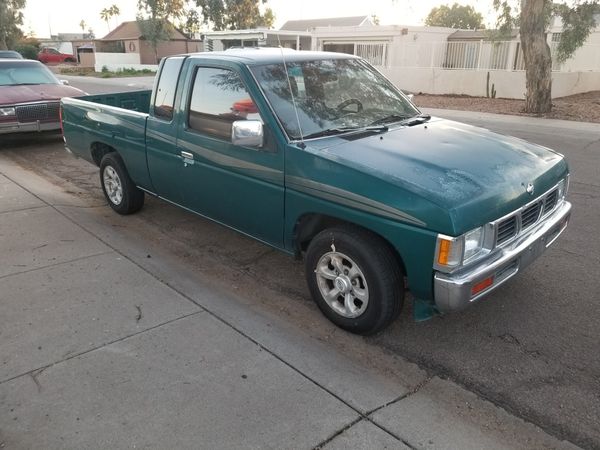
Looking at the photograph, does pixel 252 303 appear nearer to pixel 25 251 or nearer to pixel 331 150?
pixel 331 150

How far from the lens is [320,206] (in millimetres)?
3410

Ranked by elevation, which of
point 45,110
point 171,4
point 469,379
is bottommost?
point 469,379

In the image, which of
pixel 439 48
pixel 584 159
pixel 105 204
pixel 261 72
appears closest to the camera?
pixel 261 72

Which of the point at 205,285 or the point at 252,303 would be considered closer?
the point at 252,303

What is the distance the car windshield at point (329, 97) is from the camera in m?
3.74

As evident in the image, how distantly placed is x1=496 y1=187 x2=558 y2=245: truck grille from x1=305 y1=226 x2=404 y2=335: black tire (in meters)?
0.67

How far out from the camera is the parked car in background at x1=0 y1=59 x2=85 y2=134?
9.27 m

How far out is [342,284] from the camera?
11.3ft

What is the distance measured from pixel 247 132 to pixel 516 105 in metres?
15.7

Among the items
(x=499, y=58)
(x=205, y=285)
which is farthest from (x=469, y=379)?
(x=499, y=58)

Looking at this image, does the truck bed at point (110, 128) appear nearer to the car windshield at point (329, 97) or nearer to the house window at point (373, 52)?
the car windshield at point (329, 97)

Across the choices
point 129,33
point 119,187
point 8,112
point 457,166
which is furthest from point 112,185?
point 129,33

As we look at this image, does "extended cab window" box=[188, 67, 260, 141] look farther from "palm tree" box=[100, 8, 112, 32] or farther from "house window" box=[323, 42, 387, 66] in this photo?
"palm tree" box=[100, 8, 112, 32]

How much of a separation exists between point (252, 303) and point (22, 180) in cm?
542
